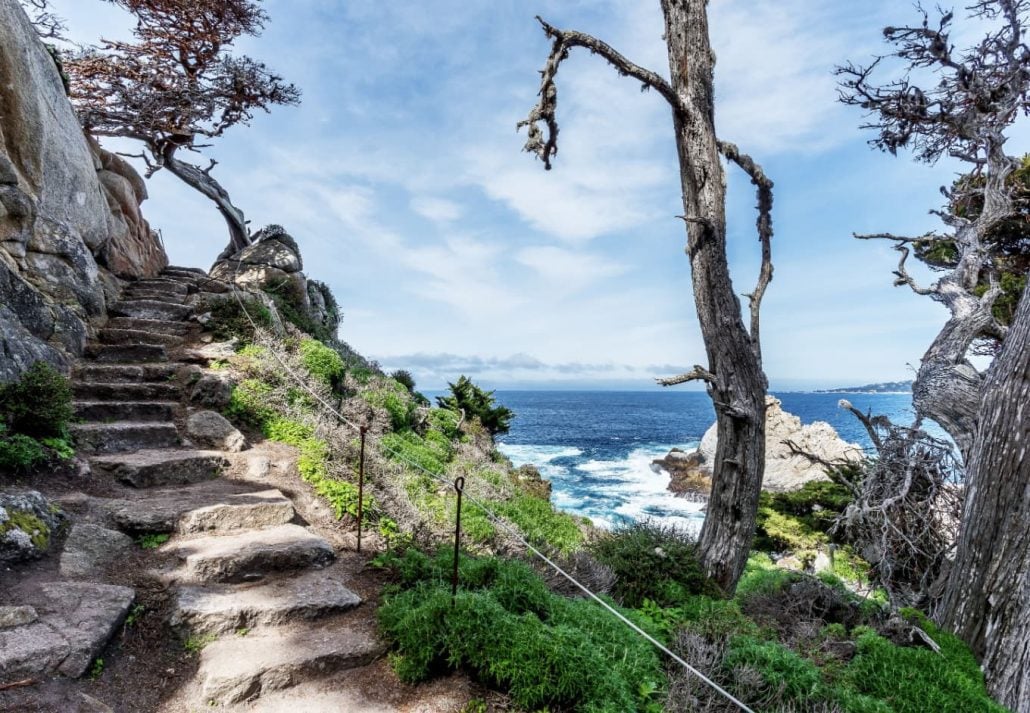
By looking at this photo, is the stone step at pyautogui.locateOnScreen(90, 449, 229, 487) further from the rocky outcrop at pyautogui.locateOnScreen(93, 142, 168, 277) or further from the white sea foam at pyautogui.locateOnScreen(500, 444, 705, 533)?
the white sea foam at pyautogui.locateOnScreen(500, 444, 705, 533)

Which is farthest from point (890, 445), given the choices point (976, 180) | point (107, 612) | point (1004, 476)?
point (107, 612)

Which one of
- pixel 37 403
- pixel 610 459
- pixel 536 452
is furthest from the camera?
pixel 536 452

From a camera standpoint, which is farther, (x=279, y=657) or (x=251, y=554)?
(x=251, y=554)

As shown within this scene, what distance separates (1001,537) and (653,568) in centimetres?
312

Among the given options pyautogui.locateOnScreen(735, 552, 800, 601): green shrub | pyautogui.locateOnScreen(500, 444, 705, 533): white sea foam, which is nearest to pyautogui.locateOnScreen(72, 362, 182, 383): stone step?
pyautogui.locateOnScreen(735, 552, 800, 601): green shrub

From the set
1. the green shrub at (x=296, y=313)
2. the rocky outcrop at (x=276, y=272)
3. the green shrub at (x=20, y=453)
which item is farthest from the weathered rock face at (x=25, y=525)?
the rocky outcrop at (x=276, y=272)

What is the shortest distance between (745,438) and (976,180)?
684cm

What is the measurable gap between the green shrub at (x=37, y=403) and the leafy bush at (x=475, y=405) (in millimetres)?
10688

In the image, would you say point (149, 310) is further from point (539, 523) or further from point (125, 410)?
point (539, 523)

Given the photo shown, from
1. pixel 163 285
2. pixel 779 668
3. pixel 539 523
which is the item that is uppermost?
pixel 163 285

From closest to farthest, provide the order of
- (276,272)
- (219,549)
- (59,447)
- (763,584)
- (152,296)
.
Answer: (219,549) → (59,447) → (763,584) → (152,296) → (276,272)

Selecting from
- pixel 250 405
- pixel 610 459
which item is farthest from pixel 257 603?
pixel 610 459

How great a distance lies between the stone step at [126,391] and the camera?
21.8 feet

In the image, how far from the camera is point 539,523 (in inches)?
344
